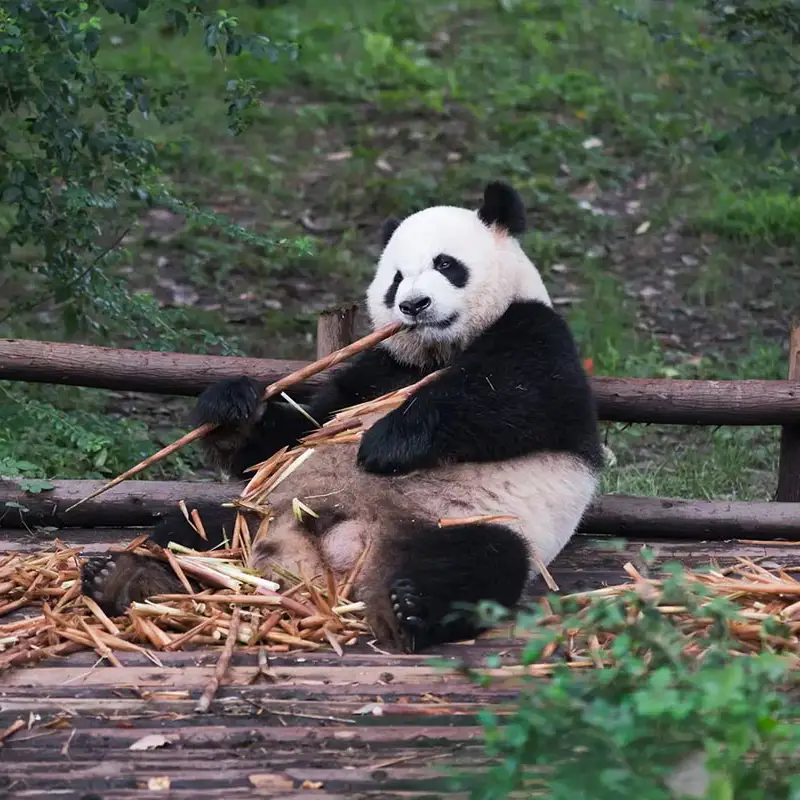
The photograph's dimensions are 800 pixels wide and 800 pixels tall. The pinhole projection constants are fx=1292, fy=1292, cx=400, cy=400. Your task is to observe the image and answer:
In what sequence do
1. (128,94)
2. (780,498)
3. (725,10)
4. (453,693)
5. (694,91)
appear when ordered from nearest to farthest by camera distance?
(453,693), (780,498), (128,94), (725,10), (694,91)

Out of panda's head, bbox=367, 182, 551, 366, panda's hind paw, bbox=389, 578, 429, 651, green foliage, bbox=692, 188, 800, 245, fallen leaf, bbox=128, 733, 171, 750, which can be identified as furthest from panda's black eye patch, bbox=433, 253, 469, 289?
green foliage, bbox=692, 188, 800, 245

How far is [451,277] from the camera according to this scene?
3.86 metres

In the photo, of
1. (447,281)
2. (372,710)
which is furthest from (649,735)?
(447,281)

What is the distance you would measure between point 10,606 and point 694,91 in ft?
25.2

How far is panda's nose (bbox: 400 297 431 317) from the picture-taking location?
3.74 meters

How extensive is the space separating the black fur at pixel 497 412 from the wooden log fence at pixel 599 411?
2.25ft

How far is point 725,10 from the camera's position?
608 cm

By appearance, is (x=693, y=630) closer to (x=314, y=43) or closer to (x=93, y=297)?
(x=93, y=297)

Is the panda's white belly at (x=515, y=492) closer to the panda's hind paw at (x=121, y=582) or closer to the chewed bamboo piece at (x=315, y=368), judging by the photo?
the chewed bamboo piece at (x=315, y=368)

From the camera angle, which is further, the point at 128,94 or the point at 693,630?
the point at 128,94

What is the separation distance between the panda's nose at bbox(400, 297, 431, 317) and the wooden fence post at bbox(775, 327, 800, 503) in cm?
155

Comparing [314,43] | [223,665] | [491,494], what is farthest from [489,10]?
[223,665]

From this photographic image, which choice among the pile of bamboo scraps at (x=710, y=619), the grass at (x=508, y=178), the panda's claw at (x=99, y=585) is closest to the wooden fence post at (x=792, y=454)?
the grass at (x=508, y=178)

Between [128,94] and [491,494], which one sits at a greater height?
[128,94]
